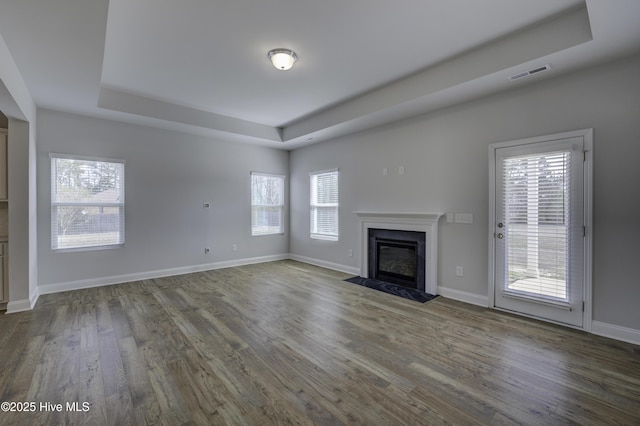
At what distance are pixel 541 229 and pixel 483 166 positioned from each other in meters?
1.01

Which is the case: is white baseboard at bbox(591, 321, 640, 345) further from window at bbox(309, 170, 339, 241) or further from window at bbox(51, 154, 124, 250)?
window at bbox(51, 154, 124, 250)

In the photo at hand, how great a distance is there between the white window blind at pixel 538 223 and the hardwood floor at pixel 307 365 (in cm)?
48

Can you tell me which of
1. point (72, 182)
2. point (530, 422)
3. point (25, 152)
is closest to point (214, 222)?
point (72, 182)

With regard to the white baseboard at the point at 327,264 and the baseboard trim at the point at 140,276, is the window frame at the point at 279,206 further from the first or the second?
the white baseboard at the point at 327,264

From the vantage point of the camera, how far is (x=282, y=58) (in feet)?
10.4

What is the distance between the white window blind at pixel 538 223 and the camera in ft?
10.3

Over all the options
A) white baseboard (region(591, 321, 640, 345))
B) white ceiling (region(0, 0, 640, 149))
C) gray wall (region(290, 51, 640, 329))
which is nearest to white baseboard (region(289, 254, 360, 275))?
gray wall (region(290, 51, 640, 329))

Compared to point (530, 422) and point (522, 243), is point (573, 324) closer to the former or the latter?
point (522, 243)

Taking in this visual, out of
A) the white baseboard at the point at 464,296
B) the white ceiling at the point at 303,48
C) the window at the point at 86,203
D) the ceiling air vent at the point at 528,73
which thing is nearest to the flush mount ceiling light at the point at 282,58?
the white ceiling at the point at 303,48

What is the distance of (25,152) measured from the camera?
3.58m

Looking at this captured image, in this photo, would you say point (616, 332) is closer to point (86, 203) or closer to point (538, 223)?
point (538, 223)

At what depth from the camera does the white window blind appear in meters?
3.13

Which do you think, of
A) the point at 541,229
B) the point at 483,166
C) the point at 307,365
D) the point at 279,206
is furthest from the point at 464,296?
the point at 279,206

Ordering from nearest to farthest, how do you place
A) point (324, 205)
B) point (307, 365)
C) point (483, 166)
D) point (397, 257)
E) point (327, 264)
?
point (307, 365)
point (483, 166)
point (397, 257)
point (327, 264)
point (324, 205)
